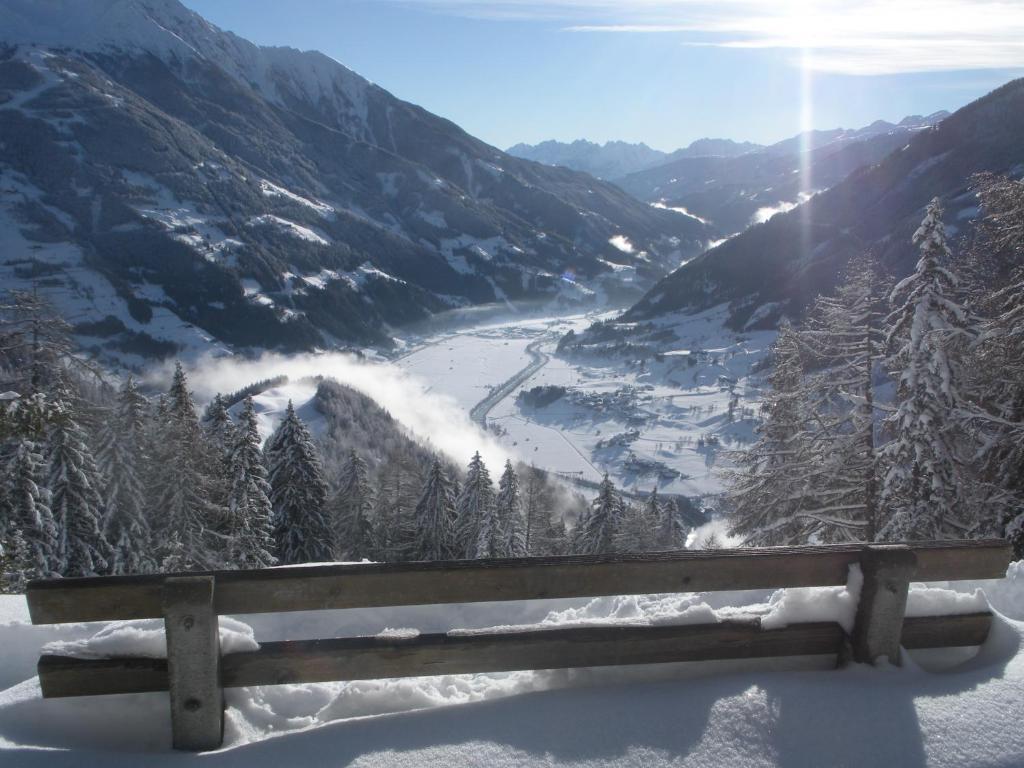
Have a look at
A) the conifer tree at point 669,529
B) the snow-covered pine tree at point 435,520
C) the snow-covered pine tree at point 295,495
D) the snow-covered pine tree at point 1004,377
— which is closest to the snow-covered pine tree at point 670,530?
the conifer tree at point 669,529

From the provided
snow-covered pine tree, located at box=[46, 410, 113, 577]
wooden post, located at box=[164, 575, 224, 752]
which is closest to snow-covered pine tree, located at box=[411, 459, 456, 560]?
snow-covered pine tree, located at box=[46, 410, 113, 577]

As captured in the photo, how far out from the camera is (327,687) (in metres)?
4.53

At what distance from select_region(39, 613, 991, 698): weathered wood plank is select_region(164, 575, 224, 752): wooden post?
15cm

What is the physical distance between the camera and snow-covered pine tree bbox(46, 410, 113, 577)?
19.5 metres

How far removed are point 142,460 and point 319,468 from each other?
756cm

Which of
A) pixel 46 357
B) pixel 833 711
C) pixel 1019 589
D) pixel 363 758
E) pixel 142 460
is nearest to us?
pixel 363 758

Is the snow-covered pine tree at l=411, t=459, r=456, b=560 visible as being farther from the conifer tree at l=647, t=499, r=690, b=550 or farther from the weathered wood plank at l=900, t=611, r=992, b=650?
the weathered wood plank at l=900, t=611, r=992, b=650

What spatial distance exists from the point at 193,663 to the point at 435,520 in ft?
96.6

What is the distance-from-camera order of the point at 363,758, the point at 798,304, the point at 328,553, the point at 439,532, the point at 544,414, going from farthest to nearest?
1. the point at 798,304
2. the point at 544,414
3. the point at 439,532
4. the point at 328,553
5. the point at 363,758

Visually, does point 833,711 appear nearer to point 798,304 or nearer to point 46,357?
point 46,357

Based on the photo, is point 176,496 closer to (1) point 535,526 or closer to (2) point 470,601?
(2) point 470,601

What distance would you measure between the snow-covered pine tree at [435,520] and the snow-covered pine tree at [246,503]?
1062 cm

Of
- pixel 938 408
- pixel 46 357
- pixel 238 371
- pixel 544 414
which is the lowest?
pixel 544 414

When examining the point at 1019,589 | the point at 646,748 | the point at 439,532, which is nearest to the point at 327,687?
the point at 646,748
